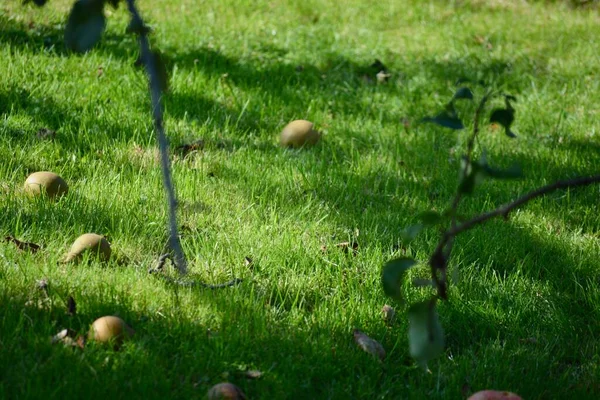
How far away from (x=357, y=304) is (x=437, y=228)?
2.70 feet

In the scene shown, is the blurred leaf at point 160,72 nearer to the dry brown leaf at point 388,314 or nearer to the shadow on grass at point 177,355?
the shadow on grass at point 177,355

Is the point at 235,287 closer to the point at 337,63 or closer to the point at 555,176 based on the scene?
the point at 555,176

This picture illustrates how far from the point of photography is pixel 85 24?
2.08m

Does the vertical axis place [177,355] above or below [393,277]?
below

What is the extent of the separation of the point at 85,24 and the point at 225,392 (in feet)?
3.70

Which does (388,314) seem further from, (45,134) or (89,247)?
(45,134)

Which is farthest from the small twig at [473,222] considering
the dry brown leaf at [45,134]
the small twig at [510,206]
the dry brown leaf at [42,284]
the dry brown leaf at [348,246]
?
the dry brown leaf at [45,134]

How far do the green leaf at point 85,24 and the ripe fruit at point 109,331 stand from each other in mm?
907

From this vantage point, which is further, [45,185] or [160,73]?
[45,185]

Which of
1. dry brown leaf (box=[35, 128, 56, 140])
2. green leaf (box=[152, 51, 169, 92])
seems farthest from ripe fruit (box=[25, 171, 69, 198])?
green leaf (box=[152, 51, 169, 92])

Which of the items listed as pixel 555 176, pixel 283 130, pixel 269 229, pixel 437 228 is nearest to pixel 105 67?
pixel 283 130

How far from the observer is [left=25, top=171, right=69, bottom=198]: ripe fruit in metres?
3.40

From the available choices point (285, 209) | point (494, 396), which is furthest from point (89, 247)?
point (494, 396)

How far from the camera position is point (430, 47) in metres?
6.34
